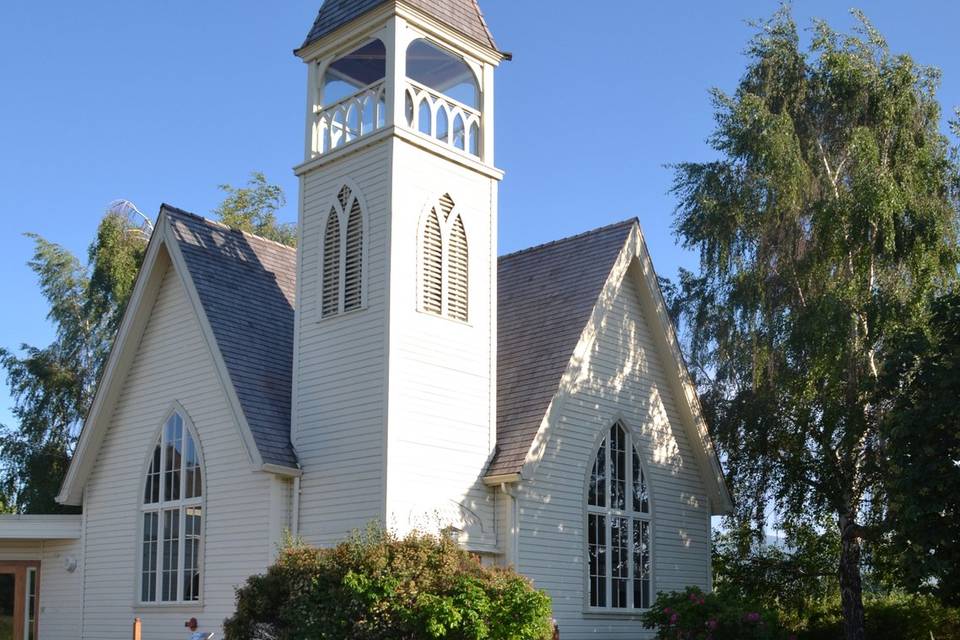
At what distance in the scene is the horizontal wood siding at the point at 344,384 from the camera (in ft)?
58.5

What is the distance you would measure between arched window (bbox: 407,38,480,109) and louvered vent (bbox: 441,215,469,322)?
2401 millimetres

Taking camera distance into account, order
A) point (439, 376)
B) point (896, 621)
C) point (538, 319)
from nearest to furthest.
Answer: point (439, 376)
point (538, 319)
point (896, 621)

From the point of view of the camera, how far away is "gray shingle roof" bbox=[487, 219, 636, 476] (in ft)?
64.5

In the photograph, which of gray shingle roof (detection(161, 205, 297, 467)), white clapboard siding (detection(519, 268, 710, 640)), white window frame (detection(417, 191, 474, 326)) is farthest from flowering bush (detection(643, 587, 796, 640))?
gray shingle roof (detection(161, 205, 297, 467))

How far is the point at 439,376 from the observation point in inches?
738

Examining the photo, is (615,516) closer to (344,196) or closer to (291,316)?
(291,316)

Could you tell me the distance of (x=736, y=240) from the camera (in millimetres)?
24031

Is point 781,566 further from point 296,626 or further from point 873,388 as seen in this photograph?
point 296,626

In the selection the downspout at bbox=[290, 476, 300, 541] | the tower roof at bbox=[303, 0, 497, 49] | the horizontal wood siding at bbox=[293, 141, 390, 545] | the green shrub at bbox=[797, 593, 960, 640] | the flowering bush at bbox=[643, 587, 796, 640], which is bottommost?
the green shrub at bbox=[797, 593, 960, 640]

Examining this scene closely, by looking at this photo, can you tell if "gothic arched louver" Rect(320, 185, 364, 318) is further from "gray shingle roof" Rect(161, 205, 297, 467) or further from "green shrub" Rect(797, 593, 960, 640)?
"green shrub" Rect(797, 593, 960, 640)

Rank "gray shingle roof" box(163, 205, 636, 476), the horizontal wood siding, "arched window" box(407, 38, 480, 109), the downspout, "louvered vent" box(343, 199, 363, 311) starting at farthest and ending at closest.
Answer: "arched window" box(407, 38, 480, 109) < "gray shingle roof" box(163, 205, 636, 476) < "louvered vent" box(343, 199, 363, 311) < the downspout < the horizontal wood siding

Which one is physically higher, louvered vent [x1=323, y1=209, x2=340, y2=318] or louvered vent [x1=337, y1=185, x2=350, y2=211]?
louvered vent [x1=337, y1=185, x2=350, y2=211]

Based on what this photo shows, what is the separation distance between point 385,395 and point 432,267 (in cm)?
256

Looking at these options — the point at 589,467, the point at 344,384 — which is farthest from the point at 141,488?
the point at 589,467
